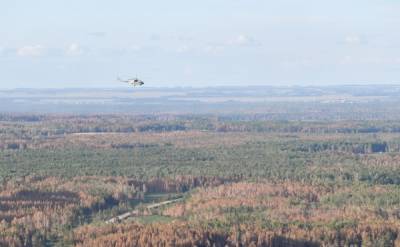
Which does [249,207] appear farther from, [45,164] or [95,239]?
[45,164]

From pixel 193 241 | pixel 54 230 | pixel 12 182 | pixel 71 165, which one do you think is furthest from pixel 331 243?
pixel 71 165

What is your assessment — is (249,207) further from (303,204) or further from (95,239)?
(95,239)

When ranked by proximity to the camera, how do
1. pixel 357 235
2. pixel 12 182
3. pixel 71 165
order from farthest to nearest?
pixel 71 165, pixel 12 182, pixel 357 235

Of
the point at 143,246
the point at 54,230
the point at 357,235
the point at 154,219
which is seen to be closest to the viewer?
the point at 143,246

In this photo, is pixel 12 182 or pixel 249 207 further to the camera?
pixel 12 182

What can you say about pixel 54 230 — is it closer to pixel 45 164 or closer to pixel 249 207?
pixel 249 207

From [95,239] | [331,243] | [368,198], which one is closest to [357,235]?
[331,243]

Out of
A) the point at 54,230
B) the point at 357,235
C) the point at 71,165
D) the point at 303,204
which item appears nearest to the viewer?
the point at 357,235

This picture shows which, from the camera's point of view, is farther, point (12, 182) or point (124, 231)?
point (12, 182)

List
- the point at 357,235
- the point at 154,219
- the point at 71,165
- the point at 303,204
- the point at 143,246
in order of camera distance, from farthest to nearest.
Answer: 1. the point at 71,165
2. the point at 303,204
3. the point at 154,219
4. the point at 357,235
5. the point at 143,246
